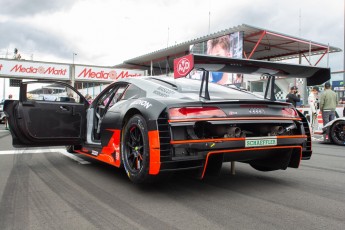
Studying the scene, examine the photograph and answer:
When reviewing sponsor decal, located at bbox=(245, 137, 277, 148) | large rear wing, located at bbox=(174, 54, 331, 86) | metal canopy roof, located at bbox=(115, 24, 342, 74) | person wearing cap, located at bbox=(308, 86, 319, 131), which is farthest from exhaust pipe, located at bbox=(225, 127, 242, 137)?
metal canopy roof, located at bbox=(115, 24, 342, 74)

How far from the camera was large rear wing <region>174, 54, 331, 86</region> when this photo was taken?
3.21 metres

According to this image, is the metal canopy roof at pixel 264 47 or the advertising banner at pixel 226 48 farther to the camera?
the metal canopy roof at pixel 264 47

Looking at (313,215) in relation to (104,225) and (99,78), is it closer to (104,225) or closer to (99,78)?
(104,225)

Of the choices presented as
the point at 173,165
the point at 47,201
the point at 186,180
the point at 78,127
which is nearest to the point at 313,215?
the point at 173,165

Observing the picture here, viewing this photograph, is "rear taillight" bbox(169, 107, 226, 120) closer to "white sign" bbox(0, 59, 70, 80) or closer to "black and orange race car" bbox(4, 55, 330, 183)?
"black and orange race car" bbox(4, 55, 330, 183)

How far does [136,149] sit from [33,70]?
23.6m

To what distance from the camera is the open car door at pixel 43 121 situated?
473 centimetres

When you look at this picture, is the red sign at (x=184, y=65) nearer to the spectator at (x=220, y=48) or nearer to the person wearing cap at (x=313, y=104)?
the person wearing cap at (x=313, y=104)

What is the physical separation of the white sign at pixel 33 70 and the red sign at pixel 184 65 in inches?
927

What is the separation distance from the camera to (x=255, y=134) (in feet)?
11.8

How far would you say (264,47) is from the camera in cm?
2280

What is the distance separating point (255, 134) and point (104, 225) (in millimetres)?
1842

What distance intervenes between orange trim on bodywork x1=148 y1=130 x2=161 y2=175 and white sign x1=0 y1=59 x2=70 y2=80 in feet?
77.8

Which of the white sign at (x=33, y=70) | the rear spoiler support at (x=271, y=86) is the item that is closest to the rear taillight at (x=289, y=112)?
the rear spoiler support at (x=271, y=86)
